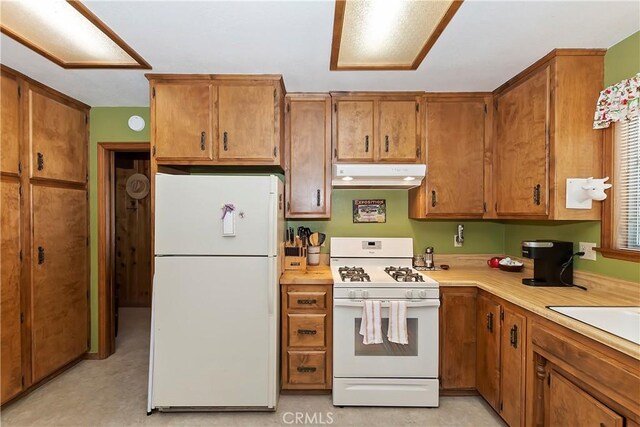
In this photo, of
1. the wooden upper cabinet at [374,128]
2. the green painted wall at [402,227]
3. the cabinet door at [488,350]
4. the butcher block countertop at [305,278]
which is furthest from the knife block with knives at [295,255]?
the cabinet door at [488,350]

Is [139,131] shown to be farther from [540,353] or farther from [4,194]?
[540,353]

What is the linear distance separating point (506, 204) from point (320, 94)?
1783 mm

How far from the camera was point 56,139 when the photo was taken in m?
2.58

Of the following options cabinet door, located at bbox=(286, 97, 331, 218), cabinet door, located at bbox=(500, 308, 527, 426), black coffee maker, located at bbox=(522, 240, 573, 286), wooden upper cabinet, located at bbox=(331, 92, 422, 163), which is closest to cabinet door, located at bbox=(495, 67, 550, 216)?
black coffee maker, located at bbox=(522, 240, 573, 286)

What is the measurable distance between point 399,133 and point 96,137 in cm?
287

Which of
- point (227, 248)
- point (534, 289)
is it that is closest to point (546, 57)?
point (534, 289)

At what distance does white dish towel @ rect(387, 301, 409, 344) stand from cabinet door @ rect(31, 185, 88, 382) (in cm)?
272

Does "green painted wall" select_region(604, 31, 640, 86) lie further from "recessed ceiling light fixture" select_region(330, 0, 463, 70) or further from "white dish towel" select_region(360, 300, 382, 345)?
"white dish towel" select_region(360, 300, 382, 345)

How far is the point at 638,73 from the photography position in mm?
1708

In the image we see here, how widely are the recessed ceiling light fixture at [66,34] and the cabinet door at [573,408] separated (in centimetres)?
303

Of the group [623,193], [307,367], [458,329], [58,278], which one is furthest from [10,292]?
[623,193]

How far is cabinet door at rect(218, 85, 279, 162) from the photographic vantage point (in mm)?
2297

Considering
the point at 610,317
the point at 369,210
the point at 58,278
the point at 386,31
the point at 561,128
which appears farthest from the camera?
the point at 369,210

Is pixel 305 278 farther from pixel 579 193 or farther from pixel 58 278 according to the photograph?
pixel 58 278
